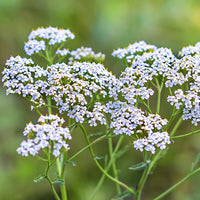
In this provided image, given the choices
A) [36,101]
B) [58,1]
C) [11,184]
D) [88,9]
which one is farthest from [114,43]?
[36,101]

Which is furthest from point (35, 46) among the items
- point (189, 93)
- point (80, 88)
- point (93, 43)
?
point (93, 43)

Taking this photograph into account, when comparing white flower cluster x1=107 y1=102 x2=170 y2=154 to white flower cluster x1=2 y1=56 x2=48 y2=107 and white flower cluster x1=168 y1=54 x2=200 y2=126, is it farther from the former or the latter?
white flower cluster x1=2 y1=56 x2=48 y2=107

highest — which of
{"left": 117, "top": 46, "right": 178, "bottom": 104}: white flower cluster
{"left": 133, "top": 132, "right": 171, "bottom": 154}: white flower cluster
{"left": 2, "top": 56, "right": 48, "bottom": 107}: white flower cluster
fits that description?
{"left": 2, "top": 56, "right": 48, "bottom": 107}: white flower cluster

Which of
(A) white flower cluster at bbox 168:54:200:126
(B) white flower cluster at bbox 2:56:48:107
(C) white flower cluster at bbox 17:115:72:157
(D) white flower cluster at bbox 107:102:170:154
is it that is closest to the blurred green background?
(A) white flower cluster at bbox 168:54:200:126

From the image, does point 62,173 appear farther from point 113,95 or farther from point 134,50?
point 134,50

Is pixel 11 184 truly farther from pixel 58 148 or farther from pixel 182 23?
pixel 182 23

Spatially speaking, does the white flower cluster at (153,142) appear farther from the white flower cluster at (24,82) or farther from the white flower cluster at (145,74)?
the white flower cluster at (24,82)

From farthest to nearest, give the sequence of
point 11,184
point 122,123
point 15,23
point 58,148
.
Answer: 1. point 15,23
2. point 11,184
3. point 122,123
4. point 58,148
